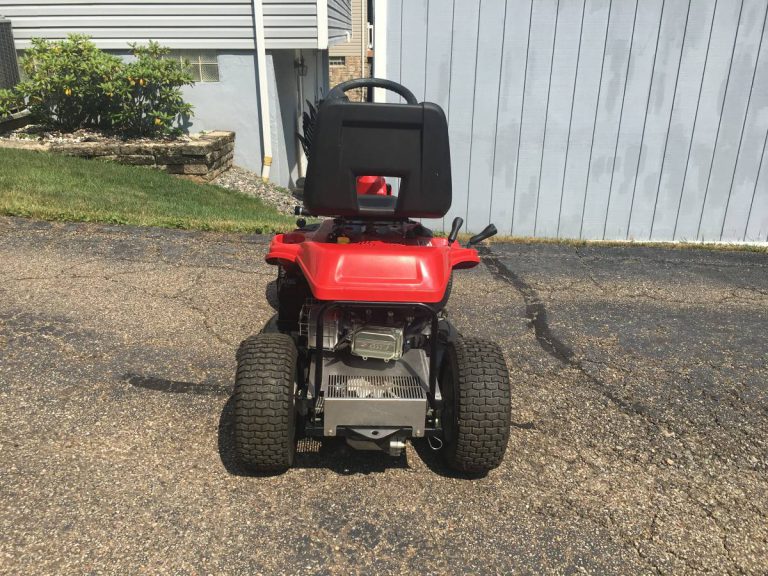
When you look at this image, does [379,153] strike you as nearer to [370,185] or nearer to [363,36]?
[370,185]

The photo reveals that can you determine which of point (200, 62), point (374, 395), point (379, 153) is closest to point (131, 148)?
point (200, 62)

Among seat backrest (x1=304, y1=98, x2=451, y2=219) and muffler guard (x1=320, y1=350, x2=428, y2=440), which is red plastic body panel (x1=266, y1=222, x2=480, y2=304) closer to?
seat backrest (x1=304, y1=98, x2=451, y2=219)

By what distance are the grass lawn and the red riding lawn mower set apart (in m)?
3.92

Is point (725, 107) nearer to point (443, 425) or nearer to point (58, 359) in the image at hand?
point (443, 425)

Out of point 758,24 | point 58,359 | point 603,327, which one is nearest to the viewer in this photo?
point 58,359

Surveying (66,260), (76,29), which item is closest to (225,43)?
(76,29)

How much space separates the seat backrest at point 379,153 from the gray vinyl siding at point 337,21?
346 inches

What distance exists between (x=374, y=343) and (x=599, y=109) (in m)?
5.19

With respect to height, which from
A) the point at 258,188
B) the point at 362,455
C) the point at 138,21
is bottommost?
the point at 258,188

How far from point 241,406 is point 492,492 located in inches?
45.5

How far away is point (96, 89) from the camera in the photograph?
8.55 meters


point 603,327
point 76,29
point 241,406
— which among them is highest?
point 76,29

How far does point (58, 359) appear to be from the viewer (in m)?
3.51

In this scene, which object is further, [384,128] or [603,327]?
[603,327]
